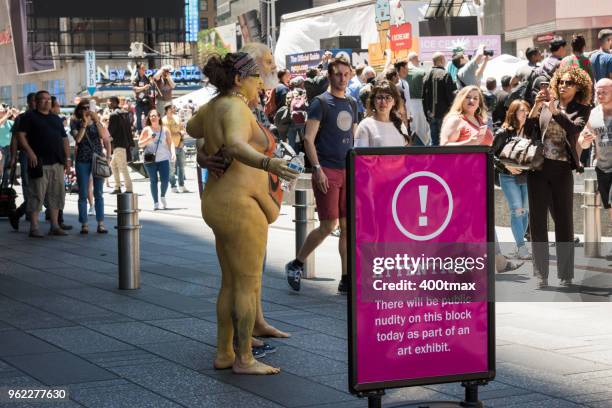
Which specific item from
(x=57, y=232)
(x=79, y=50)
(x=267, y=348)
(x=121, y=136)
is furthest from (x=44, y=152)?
(x=79, y=50)

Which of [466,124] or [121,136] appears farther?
[121,136]

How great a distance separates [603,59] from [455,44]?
50.6ft

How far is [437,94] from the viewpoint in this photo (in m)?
18.1

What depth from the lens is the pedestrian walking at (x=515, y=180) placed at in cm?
1183

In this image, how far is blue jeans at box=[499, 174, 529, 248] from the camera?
1230 cm

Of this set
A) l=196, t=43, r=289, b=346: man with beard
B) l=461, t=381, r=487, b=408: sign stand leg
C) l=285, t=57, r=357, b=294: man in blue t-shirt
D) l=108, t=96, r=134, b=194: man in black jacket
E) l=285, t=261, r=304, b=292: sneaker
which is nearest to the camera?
l=461, t=381, r=487, b=408: sign stand leg

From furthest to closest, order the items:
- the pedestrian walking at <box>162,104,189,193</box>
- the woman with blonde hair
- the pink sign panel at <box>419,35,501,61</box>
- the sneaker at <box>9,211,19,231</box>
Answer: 1. the pink sign panel at <box>419,35,501,61</box>
2. the pedestrian walking at <box>162,104,189,193</box>
3. the sneaker at <box>9,211,19,231</box>
4. the woman with blonde hair

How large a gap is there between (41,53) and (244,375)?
52737 mm

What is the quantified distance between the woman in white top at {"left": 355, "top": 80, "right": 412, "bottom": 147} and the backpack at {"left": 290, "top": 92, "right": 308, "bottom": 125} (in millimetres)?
8476

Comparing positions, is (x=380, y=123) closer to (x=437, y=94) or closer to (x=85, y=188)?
(x=85, y=188)

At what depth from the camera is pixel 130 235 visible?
35.0ft

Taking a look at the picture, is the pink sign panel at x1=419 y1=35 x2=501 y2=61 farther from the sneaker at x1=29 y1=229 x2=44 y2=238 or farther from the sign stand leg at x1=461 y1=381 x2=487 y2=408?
the sign stand leg at x1=461 y1=381 x2=487 y2=408

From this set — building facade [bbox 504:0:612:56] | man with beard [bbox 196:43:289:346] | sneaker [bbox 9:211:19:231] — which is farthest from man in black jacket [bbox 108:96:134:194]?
building facade [bbox 504:0:612:56]

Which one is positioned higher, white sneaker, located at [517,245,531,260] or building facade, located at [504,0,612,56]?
building facade, located at [504,0,612,56]
